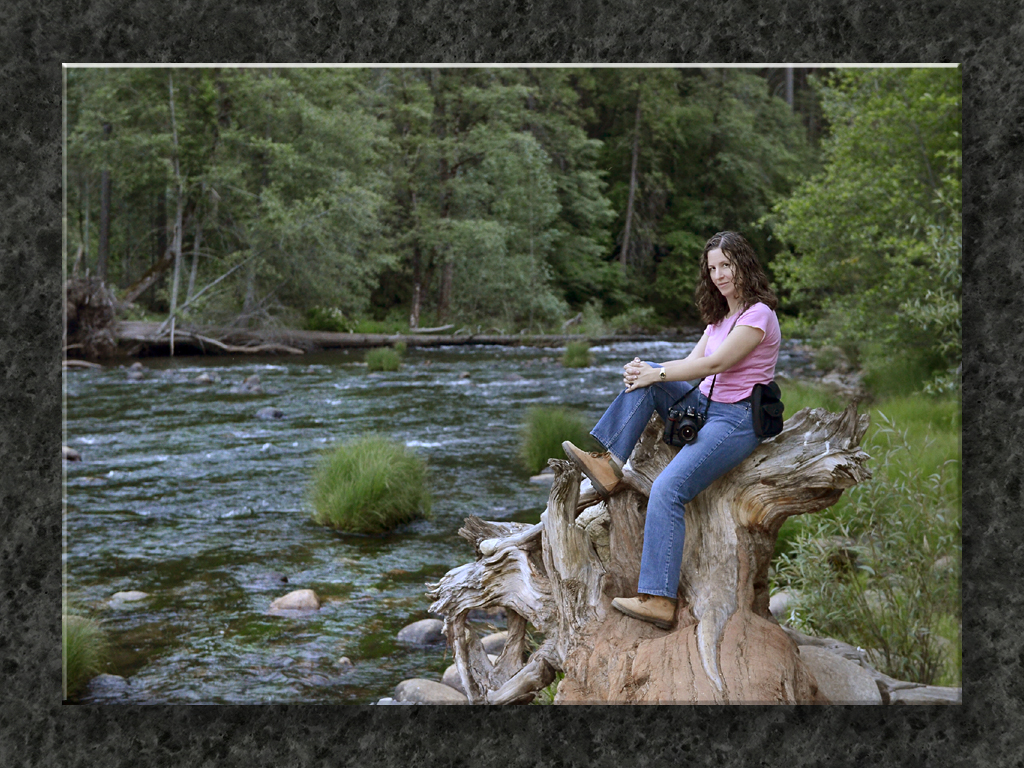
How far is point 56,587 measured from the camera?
2992mm

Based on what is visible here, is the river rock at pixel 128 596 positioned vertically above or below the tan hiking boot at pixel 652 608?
below

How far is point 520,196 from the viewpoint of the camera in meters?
3.52

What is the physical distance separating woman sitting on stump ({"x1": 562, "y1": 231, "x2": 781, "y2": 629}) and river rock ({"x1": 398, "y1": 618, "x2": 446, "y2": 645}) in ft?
3.96

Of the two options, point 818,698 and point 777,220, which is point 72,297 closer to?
point 777,220

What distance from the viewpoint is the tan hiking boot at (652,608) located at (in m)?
2.48

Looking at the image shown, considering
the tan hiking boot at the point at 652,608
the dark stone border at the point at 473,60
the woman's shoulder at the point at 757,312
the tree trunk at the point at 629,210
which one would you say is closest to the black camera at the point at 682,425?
the woman's shoulder at the point at 757,312

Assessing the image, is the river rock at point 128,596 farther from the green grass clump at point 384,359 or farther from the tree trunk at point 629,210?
the tree trunk at point 629,210

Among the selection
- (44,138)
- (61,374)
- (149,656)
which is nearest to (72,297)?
(61,374)

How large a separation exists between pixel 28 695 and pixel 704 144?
3.24 m

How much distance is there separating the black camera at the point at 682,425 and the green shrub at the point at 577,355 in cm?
109

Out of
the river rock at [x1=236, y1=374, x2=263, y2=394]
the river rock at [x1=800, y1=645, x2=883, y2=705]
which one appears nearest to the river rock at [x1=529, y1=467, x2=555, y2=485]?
the river rock at [x1=236, y1=374, x2=263, y2=394]

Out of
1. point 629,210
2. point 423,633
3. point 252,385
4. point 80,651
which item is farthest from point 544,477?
point 80,651

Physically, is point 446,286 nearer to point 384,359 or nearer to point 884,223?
point 384,359

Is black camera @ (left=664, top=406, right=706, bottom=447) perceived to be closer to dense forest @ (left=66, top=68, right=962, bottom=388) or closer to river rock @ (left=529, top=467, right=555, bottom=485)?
dense forest @ (left=66, top=68, right=962, bottom=388)
